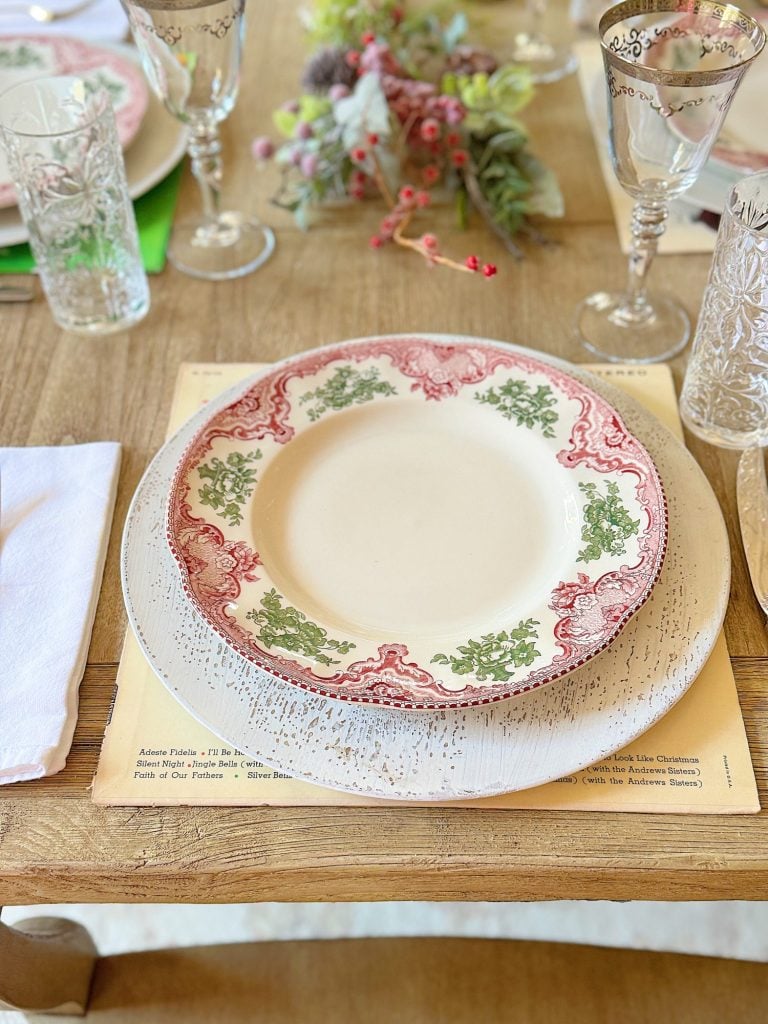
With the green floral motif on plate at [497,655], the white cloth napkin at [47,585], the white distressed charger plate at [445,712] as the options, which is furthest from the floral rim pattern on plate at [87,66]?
the green floral motif on plate at [497,655]

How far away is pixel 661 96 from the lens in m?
0.68

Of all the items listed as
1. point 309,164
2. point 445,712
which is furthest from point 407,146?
point 445,712

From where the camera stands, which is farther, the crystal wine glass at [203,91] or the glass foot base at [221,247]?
the glass foot base at [221,247]

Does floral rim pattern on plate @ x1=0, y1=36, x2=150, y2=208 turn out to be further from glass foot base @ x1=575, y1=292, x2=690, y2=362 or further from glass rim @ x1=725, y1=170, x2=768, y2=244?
glass rim @ x1=725, y1=170, x2=768, y2=244

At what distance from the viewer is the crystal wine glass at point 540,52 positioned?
118 centimetres

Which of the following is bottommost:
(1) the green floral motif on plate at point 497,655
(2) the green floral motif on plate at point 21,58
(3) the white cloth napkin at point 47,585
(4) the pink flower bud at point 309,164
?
(3) the white cloth napkin at point 47,585

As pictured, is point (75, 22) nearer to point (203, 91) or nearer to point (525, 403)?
point (203, 91)

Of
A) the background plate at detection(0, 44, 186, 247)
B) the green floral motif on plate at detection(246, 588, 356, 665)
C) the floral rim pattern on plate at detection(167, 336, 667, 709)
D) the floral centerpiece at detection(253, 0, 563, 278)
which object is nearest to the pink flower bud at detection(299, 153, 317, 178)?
the floral centerpiece at detection(253, 0, 563, 278)

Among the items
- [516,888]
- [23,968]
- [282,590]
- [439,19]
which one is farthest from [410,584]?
[439,19]

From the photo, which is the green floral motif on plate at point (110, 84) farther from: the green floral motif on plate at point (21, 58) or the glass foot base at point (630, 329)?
the glass foot base at point (630, 329)

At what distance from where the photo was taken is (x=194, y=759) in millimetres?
588

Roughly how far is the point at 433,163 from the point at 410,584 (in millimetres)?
532

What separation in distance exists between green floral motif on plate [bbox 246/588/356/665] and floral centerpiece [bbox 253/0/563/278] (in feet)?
1.33

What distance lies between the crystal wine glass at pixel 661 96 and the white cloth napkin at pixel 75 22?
675 mm
